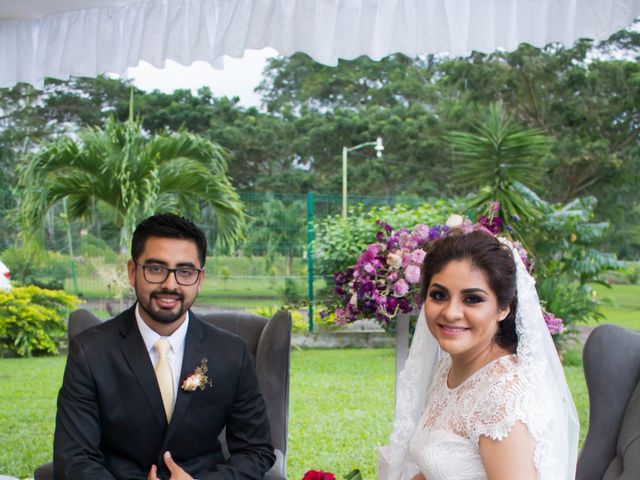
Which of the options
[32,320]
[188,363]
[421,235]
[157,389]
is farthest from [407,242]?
[32,320]

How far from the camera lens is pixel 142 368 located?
228 cm

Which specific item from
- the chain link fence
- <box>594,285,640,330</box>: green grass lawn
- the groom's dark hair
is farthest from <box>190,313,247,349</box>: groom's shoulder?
<box>594,285,640,330</box>: green grass lawn

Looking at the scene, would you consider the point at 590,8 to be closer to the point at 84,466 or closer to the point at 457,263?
the point at 457,263

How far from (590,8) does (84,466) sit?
83.0 inches

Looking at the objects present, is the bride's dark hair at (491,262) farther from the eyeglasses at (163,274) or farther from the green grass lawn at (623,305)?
the green grass lawn at (623,305)

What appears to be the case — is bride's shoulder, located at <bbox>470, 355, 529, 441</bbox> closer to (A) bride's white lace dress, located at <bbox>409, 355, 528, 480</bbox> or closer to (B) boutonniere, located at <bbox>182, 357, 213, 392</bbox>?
(A) bride's white lace dress, located at <bbox>409, 355, 528, 480</bbox>

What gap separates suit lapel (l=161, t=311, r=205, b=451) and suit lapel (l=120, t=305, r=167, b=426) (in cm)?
3

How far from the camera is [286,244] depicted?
29.2 feet

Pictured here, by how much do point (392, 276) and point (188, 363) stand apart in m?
0.68

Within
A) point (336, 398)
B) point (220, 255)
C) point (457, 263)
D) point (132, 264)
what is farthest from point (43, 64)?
point (220, 255)

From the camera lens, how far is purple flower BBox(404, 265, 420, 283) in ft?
8.41

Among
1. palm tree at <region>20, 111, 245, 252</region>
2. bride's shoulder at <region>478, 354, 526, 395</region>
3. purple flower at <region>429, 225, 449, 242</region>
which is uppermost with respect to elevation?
palm tree at <region>20, 111, 245, 252</region>

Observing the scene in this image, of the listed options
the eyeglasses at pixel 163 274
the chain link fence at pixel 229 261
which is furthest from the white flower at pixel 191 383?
the chain link fence at pixel 229 261

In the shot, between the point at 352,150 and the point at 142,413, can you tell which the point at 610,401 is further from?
the point at 352,150
